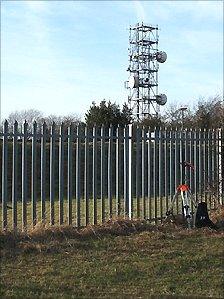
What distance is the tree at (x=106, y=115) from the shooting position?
3225 cm

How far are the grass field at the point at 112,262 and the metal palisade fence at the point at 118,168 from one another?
1.77 feet

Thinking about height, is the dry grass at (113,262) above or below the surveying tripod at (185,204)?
below

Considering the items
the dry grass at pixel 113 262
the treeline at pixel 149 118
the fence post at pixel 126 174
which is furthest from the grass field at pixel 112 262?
the treeline at pixel 149 118

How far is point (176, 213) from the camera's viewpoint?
1174 centimetres

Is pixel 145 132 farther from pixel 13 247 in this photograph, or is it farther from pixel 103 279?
pixel 103 279

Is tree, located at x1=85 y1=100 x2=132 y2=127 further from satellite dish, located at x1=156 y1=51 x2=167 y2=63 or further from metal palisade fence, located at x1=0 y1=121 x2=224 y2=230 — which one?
metal palisade fence, located at x1=0 y1=121 x2=224 y2=230

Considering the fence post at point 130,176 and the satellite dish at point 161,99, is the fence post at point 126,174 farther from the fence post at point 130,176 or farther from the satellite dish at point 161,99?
the satellite dish at point 161,99

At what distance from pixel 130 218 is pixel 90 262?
3.13 meters

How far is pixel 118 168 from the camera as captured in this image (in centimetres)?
1057

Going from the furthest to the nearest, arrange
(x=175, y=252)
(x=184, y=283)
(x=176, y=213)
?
(x=176, y=213) → (x=175, y=252) → (x=184, y=283)

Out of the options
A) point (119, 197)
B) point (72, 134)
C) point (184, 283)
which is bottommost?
point (184, 283)

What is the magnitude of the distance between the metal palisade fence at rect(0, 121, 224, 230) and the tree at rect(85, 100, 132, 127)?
19.0m

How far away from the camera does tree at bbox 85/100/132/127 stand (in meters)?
32.2

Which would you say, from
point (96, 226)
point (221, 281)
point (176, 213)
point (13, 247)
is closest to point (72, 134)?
point (96, 226)
